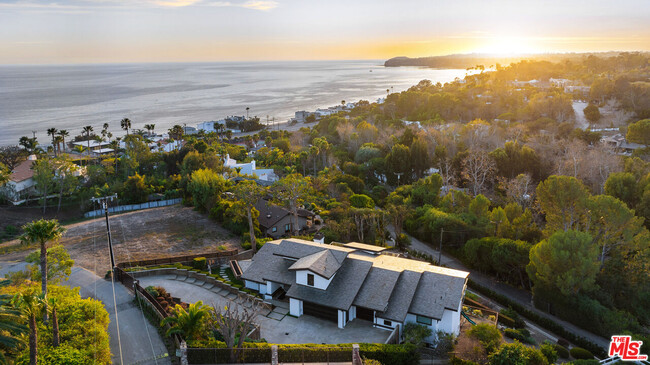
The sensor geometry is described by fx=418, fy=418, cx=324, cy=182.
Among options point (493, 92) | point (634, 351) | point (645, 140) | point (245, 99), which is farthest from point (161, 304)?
point (245, 99)

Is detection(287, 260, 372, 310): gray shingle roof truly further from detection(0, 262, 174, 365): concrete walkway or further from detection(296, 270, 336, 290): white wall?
detection(0, 262, 174, 365): concrete walkway

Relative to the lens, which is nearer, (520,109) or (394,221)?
(394,221)

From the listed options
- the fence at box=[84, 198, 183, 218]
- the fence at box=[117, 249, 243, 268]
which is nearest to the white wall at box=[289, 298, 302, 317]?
the fence at box=[117, 249, 243, 268]

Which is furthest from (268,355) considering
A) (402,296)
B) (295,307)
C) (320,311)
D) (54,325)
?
(54,325)

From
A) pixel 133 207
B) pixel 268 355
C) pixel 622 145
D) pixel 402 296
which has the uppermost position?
pixel 622 145

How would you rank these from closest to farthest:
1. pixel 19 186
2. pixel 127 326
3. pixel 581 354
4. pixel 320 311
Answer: pixel 127 326, pixel 320 311, pixel 581 354, pixel 19 186

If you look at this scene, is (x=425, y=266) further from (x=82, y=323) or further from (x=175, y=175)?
(x=175, y=175)

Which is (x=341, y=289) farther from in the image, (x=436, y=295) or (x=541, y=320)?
(x=541, y=320)
